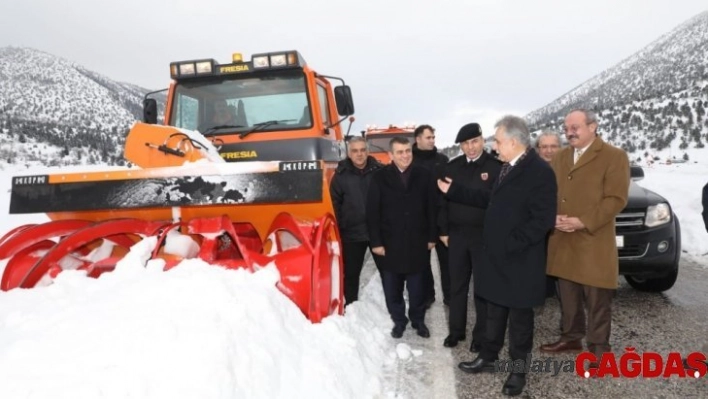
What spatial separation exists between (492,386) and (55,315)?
2.73 metres

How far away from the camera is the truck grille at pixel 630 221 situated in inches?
186

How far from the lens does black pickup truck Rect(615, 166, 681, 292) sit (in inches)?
183

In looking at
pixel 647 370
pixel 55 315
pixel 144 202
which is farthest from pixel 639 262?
pixel 55 315

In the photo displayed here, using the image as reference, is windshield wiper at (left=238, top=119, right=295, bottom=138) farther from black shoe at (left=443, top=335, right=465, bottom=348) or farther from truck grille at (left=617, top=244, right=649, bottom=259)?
truck grille at (left=617, top=244, right=649, bottom=259)

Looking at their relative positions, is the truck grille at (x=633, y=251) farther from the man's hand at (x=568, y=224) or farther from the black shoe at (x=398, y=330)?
the black shoe at (x=398, y=330)

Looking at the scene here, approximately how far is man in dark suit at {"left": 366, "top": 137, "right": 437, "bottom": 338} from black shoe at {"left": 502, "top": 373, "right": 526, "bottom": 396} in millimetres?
1043

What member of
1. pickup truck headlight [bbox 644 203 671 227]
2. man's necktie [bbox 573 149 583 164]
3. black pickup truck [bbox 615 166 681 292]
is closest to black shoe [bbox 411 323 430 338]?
man's necktie [bbox 573 149 583 164]

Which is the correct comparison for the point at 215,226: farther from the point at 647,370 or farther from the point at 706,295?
the point at 706,295

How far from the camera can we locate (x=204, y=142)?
416 centimetres

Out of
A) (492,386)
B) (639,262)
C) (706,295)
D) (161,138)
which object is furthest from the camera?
(706,295)

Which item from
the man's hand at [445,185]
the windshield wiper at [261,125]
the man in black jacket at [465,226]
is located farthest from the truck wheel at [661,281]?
the windshield wiper at [261,125]

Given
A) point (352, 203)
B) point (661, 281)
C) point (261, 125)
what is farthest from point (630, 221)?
point (261, 125)

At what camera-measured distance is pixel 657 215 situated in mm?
4762

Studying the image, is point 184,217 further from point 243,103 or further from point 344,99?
point 344,99
